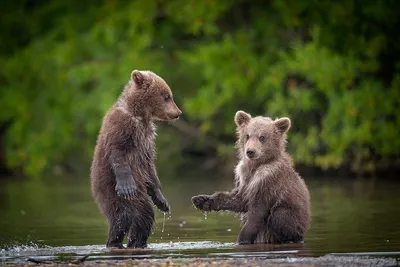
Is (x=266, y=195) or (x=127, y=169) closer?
(x=127, y=169)

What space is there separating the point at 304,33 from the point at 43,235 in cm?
1479

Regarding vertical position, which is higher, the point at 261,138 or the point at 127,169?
the point at 261,138

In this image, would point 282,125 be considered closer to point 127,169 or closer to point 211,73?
point 127,169

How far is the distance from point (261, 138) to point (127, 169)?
1.56m

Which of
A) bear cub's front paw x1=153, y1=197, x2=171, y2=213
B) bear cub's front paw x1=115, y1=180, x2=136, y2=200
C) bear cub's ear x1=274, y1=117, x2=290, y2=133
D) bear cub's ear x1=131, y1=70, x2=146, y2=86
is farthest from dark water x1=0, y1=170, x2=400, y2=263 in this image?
bear cub's ear x1=131, y1=70, x2=146, y2=86

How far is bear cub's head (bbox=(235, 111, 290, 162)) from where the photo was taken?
427 inches

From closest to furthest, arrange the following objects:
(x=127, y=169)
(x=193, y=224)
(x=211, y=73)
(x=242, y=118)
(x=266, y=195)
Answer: (x=127, y=169) → (x=266, y=195) → (x=242, y=118) → (x=193, y=224) → (x=211, y=73)

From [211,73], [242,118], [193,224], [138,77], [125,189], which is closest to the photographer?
[125,189]

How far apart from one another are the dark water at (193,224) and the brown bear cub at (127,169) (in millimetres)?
319

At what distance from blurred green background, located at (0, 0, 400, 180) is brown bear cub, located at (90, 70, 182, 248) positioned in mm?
11870

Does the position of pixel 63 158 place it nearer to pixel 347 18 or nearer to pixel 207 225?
pixel 347 18

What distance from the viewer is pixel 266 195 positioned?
10.6 meters

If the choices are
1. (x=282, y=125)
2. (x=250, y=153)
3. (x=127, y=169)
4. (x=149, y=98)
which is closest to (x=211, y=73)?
(x=282, y=125)

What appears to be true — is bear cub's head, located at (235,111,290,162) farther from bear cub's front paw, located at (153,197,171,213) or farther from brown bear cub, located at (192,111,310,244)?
bear cub's front paw, located at (153,197,171,213)
